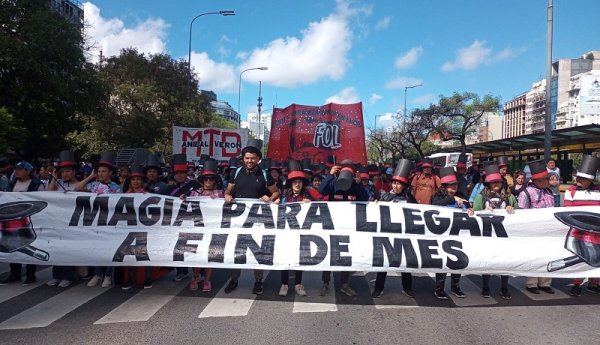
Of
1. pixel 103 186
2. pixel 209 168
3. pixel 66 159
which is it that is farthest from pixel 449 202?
pixel 66 159

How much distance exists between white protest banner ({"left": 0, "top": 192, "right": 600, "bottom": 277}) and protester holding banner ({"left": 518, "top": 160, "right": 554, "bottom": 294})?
40cm

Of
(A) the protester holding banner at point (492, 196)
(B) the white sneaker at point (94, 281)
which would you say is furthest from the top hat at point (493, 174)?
(B) the white sneaker at point (94, 281)

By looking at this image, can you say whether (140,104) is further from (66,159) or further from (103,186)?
(103,186)

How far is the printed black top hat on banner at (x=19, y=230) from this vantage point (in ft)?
19.2

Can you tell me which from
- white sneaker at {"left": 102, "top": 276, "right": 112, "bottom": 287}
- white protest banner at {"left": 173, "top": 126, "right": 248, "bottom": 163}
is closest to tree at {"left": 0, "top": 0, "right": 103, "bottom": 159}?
white protest banner at {"left": 173, "top": 126, "right": 248, "bottom": 163}

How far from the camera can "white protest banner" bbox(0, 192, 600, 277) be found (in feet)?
18.1

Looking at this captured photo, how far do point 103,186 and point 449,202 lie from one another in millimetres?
4716

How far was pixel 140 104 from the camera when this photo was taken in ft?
88.4

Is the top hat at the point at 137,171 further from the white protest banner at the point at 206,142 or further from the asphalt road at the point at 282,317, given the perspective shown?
the white protest banner at the point at 206,142

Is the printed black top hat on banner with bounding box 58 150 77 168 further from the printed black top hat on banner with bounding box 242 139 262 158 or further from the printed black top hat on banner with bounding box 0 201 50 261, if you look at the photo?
the printed black top hat on banner with bounding box 242 139 262 158

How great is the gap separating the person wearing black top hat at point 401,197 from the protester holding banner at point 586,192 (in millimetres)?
2104

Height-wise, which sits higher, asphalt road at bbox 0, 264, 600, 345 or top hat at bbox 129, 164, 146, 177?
top hat at bbox 129, 164, 146, 177

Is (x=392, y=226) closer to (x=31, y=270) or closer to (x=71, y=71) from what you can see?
(x=31, y=270)

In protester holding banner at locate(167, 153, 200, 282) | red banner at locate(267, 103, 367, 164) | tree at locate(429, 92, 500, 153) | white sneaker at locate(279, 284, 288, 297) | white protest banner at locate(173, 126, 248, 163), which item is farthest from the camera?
tree at locate(429, 92, 500, 153)
